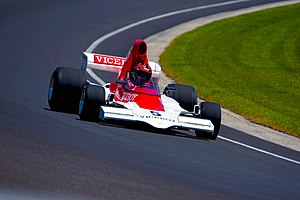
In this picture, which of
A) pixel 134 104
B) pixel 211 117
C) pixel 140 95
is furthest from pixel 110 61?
pixel 211 117

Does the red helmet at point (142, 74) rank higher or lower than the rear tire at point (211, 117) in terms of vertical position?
higher

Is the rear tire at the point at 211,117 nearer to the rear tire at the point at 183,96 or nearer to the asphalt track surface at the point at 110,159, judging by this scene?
the asphalt track surface at the point at 110,159

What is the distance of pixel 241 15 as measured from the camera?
3625 centimetres

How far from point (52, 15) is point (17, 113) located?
1608 cm

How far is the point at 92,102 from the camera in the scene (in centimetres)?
1602

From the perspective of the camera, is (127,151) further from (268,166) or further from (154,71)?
(154,71)

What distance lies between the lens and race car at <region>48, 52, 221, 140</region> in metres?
15.7

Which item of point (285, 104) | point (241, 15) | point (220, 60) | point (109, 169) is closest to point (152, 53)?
point (220, 60)

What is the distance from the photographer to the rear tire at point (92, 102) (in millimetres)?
16016

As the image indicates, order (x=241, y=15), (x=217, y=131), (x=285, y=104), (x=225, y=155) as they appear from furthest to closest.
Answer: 1. (x=241, y=15)
2. (x=285, y=104)
3. (x=217, y=131)
4. (x=225, y=155)

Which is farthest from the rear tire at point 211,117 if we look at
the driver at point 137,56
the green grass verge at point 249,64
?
the green grass verge at point 249,64

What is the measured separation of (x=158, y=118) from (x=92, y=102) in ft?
3.82

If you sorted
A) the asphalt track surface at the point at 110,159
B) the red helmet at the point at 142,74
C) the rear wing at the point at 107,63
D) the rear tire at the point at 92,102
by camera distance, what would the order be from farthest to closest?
the rear wing at the point at 107,63, the red helmet at the point at 142,74, the rear tire at the point at 92,102, the asphalt track surface at the point at 110,159

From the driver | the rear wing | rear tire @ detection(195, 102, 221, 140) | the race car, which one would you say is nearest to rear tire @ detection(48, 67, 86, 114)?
the race car
